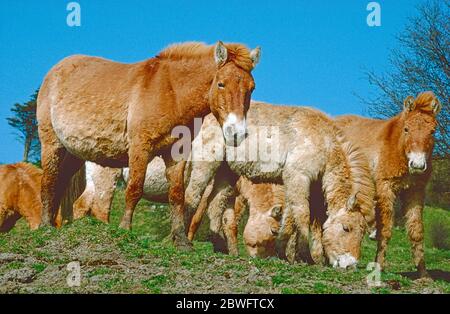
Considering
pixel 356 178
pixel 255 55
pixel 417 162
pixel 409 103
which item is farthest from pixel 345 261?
pixel 255 55

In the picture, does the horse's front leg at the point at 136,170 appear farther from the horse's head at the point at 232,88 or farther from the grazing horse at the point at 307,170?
the grazing horse at the point at 307,170

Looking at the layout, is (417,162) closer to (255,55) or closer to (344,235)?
(344,235)

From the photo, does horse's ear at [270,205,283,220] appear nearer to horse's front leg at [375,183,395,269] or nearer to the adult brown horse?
horse's front leg at [375,183,395,269]

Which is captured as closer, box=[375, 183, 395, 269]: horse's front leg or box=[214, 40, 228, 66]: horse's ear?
box=[214, 40, 228, 66]: horse's ear

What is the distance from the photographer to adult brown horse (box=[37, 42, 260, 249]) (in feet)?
32.7

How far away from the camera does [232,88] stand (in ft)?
32.0

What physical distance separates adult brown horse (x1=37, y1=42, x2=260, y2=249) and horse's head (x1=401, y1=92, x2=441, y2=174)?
3482 millimetres

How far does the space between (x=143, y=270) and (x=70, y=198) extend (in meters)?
6.24

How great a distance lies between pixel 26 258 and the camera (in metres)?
9.18

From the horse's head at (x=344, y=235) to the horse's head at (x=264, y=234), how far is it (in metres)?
1.91

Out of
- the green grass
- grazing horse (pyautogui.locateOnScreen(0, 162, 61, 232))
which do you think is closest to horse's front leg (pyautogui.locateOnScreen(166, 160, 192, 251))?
the green grass

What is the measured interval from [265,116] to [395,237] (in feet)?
29.2
